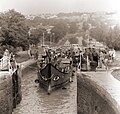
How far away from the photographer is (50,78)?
52.2 ft

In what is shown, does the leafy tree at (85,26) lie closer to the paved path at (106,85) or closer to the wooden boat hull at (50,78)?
the wooden boat hull at (50,78)

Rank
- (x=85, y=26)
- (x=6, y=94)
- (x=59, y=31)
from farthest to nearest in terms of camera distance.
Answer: (x=85, y=26), (x=59, y=31), (x=6, y=94)

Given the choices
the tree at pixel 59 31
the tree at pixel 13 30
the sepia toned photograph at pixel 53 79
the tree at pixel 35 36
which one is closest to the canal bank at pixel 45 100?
the sepia toned photograph at pixel 53 79

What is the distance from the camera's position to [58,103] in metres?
14.2

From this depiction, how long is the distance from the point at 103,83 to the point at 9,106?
A: 130 inches

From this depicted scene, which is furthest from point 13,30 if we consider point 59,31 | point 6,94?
point 59,31

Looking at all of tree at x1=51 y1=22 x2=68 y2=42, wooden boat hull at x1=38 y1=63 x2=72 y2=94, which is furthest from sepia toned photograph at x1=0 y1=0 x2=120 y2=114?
tree at x1=51 y1=22 x2=68 y2=42

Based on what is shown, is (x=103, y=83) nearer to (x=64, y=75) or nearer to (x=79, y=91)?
(x=79, y=91)

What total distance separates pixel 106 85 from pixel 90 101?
1114 mm

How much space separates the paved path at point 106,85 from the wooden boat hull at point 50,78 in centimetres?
435

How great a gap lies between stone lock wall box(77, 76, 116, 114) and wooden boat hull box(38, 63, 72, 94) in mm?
4249

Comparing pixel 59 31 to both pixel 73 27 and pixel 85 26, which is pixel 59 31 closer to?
pixel 73 27

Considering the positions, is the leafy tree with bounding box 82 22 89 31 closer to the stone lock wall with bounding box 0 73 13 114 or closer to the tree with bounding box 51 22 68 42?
the tree with bounding box 51 22 68 42

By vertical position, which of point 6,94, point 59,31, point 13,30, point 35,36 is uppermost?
point 13,30
